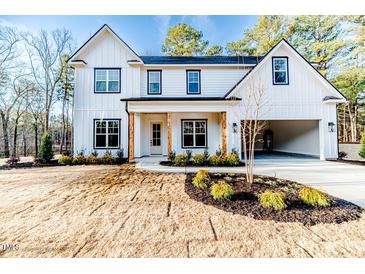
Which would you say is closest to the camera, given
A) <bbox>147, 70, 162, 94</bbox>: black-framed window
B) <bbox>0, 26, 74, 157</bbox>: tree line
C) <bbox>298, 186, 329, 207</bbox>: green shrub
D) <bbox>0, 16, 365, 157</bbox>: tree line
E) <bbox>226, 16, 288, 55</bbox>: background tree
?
<bbox>298, 186, 329, 207</bbox>: green shrub

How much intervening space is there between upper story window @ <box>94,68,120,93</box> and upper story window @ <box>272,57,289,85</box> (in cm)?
866

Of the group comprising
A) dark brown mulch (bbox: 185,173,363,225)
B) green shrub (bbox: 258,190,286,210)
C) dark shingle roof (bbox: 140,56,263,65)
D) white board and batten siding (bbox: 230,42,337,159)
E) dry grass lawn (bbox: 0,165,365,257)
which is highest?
dark shingle roof (bbox: 140,56,263,65)

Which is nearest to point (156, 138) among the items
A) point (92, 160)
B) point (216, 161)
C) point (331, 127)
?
point (92, 160)

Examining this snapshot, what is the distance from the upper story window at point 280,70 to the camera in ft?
33.9

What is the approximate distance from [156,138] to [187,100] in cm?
354

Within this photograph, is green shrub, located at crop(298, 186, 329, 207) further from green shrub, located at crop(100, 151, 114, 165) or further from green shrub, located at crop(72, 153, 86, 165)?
green shrub, located at crop(72, 153, 86, 165)

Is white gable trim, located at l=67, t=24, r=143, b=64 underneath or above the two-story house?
above

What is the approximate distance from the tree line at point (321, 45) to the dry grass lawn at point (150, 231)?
49.9 feet

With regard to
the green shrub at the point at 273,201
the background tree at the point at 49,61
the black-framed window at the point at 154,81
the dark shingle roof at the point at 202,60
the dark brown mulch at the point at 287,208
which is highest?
the background tree at the point at 49,61

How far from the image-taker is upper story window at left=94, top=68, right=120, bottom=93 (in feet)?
36.0

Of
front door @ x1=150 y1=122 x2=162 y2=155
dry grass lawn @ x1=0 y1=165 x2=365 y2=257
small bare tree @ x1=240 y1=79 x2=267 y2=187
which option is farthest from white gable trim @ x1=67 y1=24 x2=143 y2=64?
dry grass lawn @ x1=0 y1=165 x2=365 y2=257

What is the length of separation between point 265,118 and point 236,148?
222cm

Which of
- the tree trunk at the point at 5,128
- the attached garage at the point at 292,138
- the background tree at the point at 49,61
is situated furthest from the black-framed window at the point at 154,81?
the tree trunk at the point at 5,128

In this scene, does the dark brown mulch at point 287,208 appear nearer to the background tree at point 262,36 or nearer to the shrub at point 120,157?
the shrub at point 120,157
